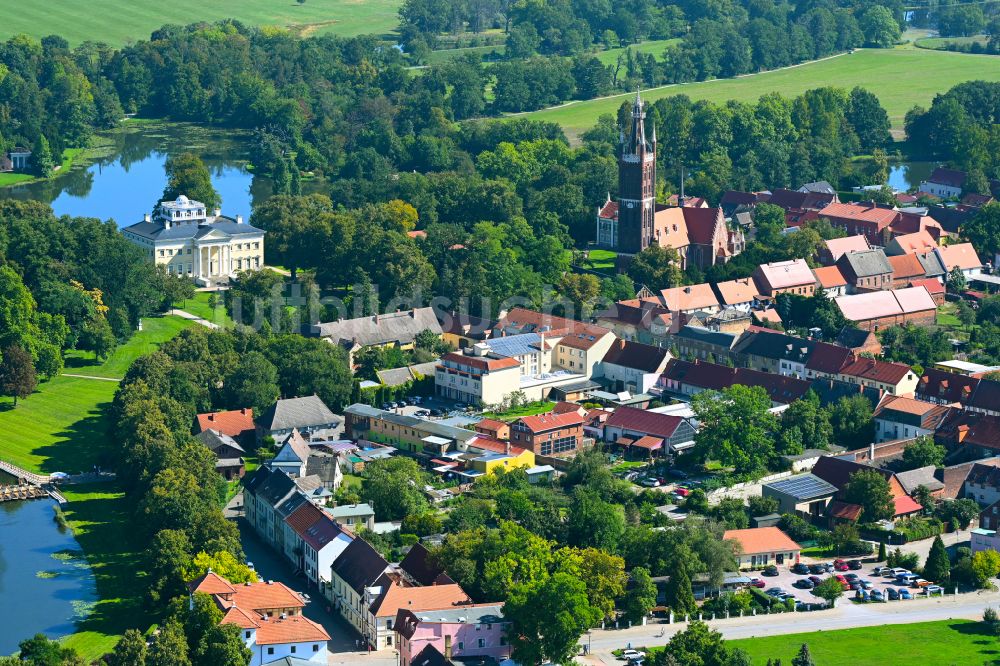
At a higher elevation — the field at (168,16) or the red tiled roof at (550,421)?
the field at (168,16)

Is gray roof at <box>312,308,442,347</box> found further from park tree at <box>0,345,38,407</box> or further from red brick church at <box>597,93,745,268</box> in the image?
red brick church at <box>597,93,745,268</box>

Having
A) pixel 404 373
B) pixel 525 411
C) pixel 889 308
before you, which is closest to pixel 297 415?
pixel 404 373

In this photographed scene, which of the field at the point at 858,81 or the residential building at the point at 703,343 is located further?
the field at the point at 858,81

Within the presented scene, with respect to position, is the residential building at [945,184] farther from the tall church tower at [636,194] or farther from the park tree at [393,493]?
the park tree at [393,493]

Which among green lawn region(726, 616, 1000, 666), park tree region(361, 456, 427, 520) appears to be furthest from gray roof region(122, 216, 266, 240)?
green lawn region(726, 616, 1000, 666)

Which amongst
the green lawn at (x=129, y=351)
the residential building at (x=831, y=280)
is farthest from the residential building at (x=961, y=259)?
the green lawn at (x=129, y=351)

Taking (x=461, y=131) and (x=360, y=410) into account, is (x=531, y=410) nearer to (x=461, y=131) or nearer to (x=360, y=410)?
(x=360, y=410)

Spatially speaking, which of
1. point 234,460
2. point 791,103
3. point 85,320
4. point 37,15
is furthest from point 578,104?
point 234,460
